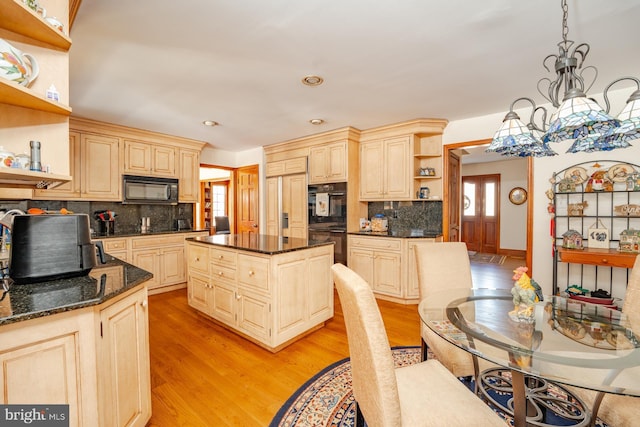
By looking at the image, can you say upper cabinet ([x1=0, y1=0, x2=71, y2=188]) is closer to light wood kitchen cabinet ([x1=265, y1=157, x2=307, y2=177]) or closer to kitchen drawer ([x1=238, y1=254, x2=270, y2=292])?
kitchen drawer ([x1=238, y1=254, x2=270, y2=292])

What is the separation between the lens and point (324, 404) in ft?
5.80

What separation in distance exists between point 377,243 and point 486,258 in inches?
171

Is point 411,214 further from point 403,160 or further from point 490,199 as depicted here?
point 490,199

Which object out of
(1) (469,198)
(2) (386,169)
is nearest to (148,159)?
(2) (386,169)

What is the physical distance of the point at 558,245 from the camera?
314 centimetres

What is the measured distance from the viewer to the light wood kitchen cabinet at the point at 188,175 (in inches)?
181

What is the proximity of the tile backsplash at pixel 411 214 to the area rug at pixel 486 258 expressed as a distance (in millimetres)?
3201

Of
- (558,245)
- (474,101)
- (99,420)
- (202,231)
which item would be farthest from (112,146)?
(558,245)

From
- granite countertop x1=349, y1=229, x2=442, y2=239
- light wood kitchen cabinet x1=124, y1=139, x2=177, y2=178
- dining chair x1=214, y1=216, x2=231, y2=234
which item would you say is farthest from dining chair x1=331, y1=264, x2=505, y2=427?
dining chair x1=214, y1=216, x2=231, y2=234

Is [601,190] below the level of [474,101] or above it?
below

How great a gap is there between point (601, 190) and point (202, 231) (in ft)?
16.9

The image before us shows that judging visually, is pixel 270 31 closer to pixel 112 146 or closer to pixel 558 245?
pixel 112 146

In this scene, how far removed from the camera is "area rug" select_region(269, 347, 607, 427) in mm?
1621

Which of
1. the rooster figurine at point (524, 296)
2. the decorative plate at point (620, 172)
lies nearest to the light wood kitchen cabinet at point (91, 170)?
the rooster figurine at point (524, 296)
